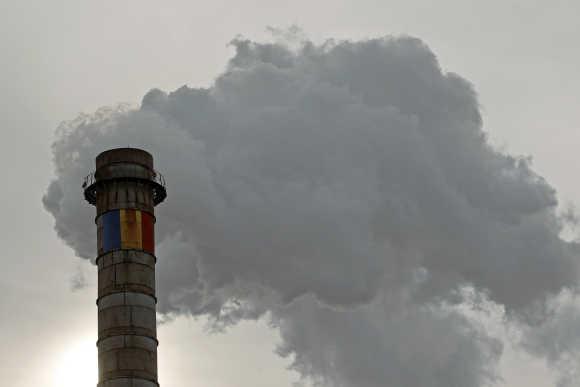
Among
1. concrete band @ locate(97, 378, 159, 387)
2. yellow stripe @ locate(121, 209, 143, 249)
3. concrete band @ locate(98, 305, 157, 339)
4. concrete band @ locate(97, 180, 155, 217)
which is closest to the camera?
concrete band @ locate(97, 378, 159, 387)

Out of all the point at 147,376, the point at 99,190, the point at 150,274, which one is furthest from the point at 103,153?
the point at 147,376

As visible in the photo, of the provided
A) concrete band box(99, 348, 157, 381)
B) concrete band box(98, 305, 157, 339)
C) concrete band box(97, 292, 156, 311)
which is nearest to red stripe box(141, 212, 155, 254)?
concrete band box(97, 292, 156, 311)

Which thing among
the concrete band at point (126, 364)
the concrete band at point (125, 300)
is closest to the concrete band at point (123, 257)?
the concrete band at point (125, 300)

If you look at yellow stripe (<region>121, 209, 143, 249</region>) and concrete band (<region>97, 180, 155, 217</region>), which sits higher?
concrete band (<region>97, 180, 155, 217</region>)

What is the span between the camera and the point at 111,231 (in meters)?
72.8

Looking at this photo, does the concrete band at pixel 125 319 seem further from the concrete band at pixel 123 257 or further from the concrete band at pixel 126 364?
the concrete band at pixel 123 257

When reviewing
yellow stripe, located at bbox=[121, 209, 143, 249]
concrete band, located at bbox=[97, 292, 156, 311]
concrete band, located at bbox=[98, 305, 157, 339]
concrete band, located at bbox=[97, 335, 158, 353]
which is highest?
yellow stripe, located at bbox=[121, 209, 143, 249]

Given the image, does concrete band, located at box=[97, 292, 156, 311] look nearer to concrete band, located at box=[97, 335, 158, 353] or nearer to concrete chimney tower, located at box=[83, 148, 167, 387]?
concrete chimney tower, located at box=[83, 148, 167, 387]

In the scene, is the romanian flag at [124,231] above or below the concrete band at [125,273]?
above

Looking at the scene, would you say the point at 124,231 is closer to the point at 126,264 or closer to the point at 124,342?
the point at 126,264

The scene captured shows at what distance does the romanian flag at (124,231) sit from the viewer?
2854 inches

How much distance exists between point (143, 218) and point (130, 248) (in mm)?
2165

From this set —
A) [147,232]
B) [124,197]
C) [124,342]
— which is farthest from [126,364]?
[124,197]

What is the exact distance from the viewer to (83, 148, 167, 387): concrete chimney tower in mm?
70375
